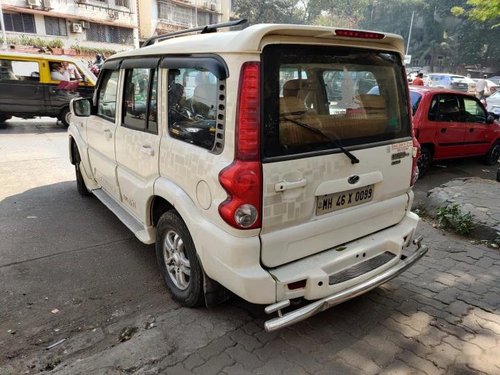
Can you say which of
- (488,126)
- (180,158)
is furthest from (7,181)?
(488,126)

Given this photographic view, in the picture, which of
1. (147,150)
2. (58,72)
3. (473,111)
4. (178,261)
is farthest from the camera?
(58,72)

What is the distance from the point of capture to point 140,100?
3311 millimetres

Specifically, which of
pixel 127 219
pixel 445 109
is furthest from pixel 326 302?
pixel 445 109

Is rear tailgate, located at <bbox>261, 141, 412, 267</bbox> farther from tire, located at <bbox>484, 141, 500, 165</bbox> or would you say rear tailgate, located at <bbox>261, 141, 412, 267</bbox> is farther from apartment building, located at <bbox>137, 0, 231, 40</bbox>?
apartment building, located at <bbox>137, 0, 231, 40</bbox>

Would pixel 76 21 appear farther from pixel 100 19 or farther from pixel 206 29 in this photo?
pixel 206 29

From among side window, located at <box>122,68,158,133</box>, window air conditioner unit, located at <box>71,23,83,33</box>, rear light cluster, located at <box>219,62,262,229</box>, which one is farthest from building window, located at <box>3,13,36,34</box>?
rear light cluster, located at <box>219,62,262,229</box>

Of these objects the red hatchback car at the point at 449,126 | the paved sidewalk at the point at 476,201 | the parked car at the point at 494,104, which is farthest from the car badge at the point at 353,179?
the parked car at the point at 494,104

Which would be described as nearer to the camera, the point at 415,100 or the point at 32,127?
the point at 415,100

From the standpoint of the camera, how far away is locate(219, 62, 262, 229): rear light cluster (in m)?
2.16

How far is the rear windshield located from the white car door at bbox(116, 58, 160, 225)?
1.10 m

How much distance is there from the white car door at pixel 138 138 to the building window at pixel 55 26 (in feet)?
90.1

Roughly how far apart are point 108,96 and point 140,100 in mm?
1000

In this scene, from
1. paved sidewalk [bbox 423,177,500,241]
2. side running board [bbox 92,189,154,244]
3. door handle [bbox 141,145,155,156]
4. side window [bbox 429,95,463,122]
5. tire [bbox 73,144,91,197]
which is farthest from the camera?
side window [bbox 429,95,463,122]

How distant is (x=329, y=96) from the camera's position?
2623 mm
